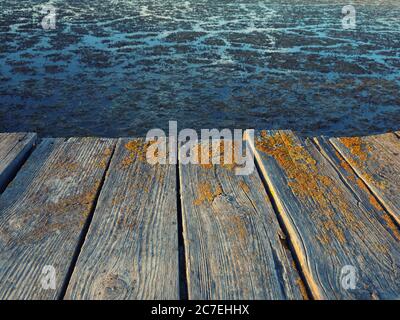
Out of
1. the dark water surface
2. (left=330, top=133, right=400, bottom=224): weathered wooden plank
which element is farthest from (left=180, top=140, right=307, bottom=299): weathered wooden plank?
the dark water surface

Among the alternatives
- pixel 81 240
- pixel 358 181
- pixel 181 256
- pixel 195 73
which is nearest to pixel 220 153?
pixel 358 181

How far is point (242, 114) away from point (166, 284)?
572cm

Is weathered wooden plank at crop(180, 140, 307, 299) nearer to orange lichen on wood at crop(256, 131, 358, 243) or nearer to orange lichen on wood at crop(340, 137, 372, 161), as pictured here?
orange lichen on wood at crop(256, 131, 358, 243)

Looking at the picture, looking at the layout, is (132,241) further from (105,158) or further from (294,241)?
(105,158)

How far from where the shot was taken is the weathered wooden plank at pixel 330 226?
1390 mm

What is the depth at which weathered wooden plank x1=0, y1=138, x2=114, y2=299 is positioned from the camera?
1.38 meters

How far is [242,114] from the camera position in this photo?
687cm

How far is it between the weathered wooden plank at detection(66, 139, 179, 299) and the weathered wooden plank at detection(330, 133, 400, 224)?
1020mm

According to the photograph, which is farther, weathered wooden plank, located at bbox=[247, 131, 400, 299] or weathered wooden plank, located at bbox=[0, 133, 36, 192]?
weathered wooden plank, located at bbox=[0, 133, 36, 192]

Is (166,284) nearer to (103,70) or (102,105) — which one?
(102,105)

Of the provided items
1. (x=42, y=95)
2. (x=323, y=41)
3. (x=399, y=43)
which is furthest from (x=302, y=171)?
(x=399, y=43)

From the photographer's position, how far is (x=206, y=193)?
190 cm

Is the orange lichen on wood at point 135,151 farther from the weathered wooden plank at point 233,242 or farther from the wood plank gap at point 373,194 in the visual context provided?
the wood plank gap at point 373,194
